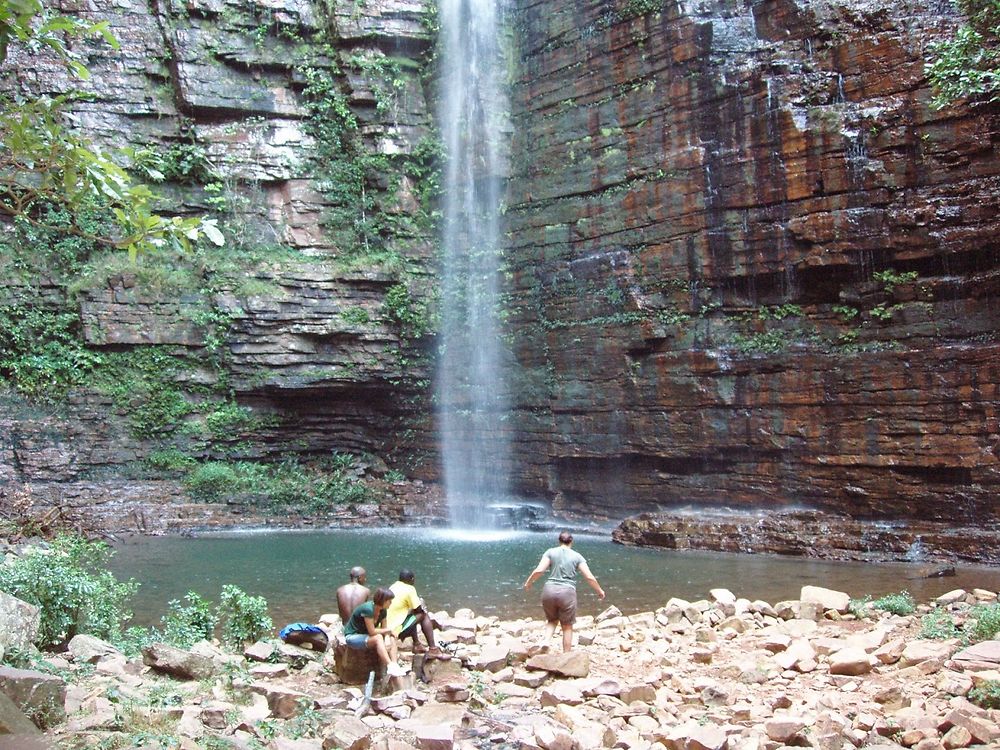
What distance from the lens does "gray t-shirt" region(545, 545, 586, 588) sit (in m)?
7.88

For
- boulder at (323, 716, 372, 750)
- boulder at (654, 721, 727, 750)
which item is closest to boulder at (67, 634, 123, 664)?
boulder at (323, 716, 372, 750)

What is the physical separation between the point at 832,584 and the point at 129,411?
55.4 ft

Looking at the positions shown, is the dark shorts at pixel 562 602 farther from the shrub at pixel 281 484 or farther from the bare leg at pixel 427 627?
the shrub at pixel 281 484

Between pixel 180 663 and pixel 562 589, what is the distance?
3.29 meters

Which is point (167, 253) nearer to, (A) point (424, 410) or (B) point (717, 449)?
(A) point (424, 410)

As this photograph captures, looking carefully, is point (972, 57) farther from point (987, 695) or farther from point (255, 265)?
point (255, 265)

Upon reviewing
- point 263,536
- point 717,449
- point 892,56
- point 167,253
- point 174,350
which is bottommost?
point 263,536

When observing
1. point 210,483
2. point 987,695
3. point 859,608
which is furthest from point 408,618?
point 210,483

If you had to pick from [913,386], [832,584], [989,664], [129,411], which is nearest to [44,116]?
[989,664]

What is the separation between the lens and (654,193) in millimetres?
19312

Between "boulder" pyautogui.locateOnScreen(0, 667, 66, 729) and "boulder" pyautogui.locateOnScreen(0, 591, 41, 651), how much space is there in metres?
1.31

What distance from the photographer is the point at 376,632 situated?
20.9ft

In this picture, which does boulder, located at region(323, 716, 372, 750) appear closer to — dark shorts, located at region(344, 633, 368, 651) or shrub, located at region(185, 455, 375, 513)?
dark shorts, located at region(344, 633, 368, 651)

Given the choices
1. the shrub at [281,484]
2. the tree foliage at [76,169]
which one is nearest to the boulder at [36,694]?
the tree foliage at [76,169]
